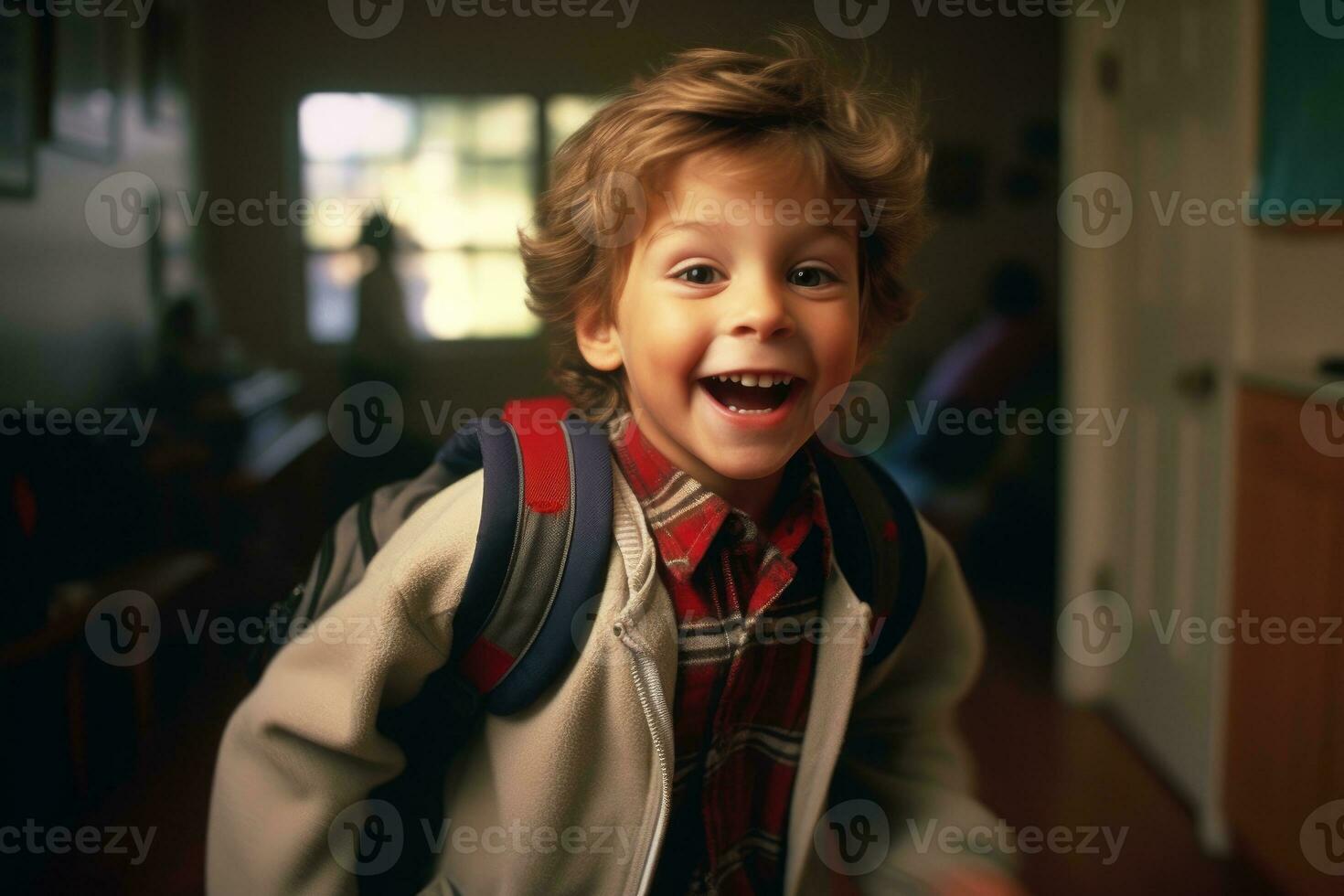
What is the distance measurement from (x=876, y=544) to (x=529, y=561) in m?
0.20

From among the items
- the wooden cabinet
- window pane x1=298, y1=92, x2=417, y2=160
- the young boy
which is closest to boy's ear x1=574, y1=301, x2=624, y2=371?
the young boy

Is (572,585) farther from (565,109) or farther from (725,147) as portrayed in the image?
(565,109)

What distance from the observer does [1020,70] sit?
99 centimetres

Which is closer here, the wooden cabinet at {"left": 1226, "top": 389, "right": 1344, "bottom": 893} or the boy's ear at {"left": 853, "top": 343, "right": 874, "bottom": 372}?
the boy's ear at {"left": 853, "top": 343, "right": 874, "bottom": 372}

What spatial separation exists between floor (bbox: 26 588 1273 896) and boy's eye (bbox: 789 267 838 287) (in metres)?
0.47

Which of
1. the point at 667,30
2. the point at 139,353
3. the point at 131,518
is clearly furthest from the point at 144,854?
the point at 667,30

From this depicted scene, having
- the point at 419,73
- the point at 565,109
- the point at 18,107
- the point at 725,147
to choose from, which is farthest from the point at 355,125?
the point at 725,147

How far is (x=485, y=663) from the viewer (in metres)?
0.55

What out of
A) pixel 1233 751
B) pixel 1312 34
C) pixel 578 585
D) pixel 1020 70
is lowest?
pixel 1233 751

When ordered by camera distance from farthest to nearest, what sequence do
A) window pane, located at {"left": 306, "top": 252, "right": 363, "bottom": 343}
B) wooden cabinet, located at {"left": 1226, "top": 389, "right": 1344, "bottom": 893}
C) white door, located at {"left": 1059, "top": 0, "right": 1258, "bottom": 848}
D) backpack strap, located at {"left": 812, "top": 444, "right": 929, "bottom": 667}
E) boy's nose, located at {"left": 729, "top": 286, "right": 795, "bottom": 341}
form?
1. white door, located at {"left": 1059, "top": 0, "right": 1258, "bottom": 848}
2. wooden cabinet, located at {"left": 1226, "top": 389, "right": 1344, "bottom": 893}
3. window pane, located at {"left": 306, "top": 252, "right": 363, "bottom": 343}
4. backpack strap, located at {"left": 812, "top": 444, "right": 929, "bottom": 667}
5. boy's nose, located at {"left": 729, "top": 286, "right": 795, "bottom": 341}

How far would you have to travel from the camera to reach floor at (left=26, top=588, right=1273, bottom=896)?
0.78 meters

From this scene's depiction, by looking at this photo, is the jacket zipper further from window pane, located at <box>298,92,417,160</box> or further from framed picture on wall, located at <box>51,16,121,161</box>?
Answer: framed picture on wall, located at <box>51,16,121,161</box>

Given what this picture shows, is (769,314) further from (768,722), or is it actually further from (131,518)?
(131,518)

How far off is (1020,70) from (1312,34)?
51cm
